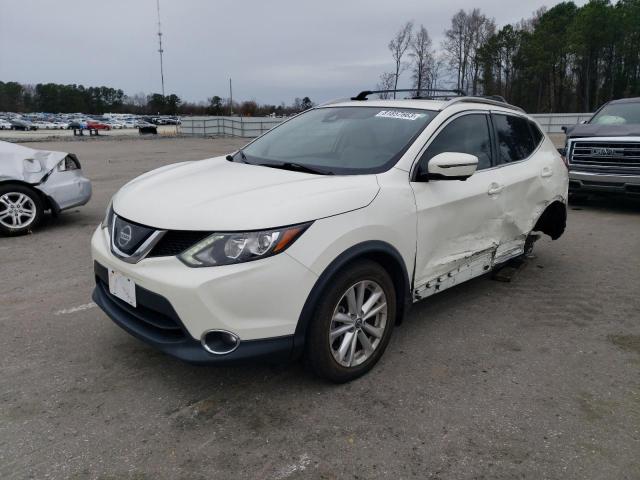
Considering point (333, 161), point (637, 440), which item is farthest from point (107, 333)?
point (637, 440)

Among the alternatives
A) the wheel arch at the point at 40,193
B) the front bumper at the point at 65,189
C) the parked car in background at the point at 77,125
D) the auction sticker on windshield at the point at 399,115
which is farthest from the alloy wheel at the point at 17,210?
the parked car in background at the point at 77,125

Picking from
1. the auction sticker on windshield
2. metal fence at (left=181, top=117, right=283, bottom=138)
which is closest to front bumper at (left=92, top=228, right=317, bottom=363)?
the auction sticker on windshield

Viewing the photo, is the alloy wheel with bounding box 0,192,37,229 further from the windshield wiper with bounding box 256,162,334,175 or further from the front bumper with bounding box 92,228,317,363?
the front bumper with bounding box 92,228,317,363

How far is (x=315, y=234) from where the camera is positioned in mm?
2723

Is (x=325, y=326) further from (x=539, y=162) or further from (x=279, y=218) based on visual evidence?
(x=539, y=162)

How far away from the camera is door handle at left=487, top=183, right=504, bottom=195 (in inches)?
160

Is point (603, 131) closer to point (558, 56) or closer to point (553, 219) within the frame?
point (553, 219)

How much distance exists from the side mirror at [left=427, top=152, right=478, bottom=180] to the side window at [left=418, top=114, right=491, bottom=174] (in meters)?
0.14

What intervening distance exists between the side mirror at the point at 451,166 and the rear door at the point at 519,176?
3.38 ft

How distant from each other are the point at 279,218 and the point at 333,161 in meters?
1.03

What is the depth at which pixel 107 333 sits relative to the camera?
3.77 m

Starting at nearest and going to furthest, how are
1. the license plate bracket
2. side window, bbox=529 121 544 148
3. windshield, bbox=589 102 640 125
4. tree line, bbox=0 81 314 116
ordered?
the license plate bracket < side window, bbox=529 121 544 148 < windshield, bbox=589 102 640 125 < tree line, bbox=0 81 314 116

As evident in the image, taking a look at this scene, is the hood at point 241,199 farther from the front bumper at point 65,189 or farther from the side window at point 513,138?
the front bumper at point 65,189

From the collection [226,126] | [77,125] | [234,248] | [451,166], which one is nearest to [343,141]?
[451,166]
